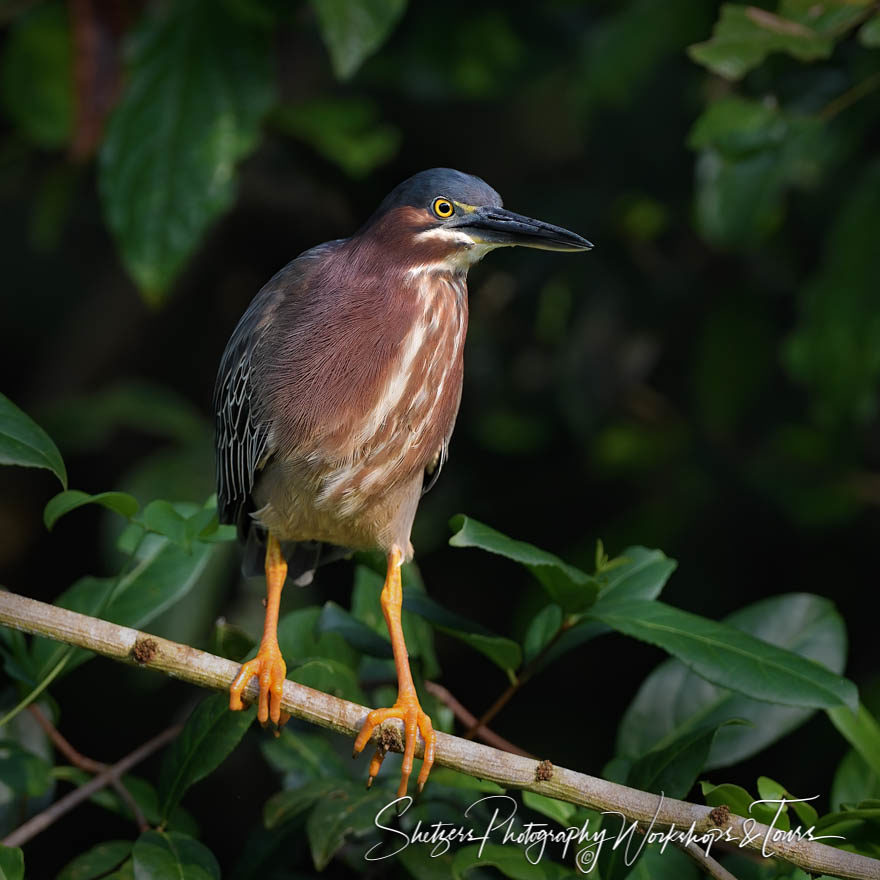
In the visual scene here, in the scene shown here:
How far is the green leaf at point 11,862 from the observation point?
77.6 inches

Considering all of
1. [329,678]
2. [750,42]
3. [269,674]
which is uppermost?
[750,42]

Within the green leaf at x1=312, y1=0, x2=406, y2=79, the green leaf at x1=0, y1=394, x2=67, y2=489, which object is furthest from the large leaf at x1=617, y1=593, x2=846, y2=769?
the green leaf at x1=312, y1=0, x2=406, y2=79

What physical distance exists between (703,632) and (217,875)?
1.03m

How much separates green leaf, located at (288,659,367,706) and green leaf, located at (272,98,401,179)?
Answer: 2.17 metres

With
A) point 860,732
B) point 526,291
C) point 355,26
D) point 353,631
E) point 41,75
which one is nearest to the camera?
point 860,732

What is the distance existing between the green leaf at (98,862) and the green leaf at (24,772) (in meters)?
0.21

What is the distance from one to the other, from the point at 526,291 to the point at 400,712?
251 cm

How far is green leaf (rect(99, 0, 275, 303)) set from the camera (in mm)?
3359

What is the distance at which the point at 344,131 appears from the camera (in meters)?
4.03

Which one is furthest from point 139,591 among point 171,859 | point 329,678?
point 171,859

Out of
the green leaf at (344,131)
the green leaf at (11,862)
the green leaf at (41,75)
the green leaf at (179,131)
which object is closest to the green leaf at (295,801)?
the green leaf at (11,862)

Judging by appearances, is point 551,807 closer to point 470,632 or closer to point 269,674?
point 470,632

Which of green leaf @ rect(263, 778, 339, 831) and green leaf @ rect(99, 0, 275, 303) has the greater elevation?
green leaf @ rect(99, 0, 275, 303)

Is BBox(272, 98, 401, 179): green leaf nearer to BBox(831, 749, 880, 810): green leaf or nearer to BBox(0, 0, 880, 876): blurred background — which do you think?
BBox(0, 0, 880, 876): blurred background
